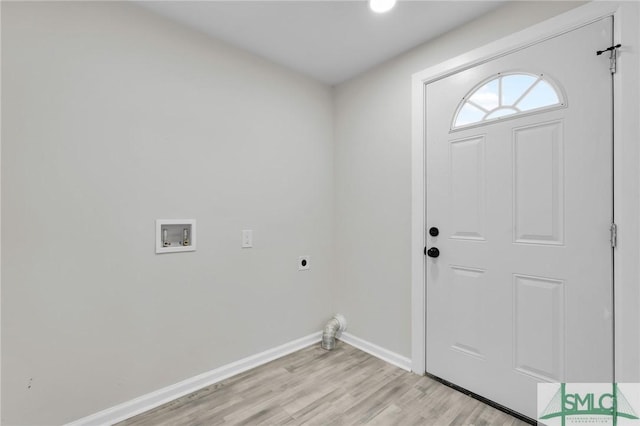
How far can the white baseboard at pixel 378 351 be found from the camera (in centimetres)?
212

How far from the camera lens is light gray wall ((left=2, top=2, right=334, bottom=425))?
138 centimetres

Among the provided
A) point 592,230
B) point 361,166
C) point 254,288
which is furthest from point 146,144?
point 592,230

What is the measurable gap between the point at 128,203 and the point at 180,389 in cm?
Result: 121

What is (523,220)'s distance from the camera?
1588 millimetres

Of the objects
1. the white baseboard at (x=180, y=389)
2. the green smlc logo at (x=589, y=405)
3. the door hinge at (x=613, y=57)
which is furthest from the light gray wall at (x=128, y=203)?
the door hinge at (x=613, y=57)

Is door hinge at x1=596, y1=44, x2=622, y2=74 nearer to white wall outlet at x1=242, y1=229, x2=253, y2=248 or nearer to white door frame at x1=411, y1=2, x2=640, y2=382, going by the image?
white door frame at x1=411, y1=2, x2=640, y2=382

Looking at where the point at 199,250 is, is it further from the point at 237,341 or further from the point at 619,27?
the point at 619,27

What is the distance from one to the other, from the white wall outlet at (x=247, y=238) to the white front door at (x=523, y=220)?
1309 millimetres

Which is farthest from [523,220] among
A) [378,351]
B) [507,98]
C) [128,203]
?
[128,203]

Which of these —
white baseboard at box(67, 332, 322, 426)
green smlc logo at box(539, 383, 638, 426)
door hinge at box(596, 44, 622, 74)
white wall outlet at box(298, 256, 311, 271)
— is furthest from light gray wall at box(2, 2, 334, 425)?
door hinge at box(596, 44, 622, 74)

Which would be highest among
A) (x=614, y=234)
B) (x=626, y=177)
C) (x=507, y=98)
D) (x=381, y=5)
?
(x=381, y=5)

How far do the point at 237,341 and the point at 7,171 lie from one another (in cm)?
Result: 161

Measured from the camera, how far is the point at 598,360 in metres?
1.37

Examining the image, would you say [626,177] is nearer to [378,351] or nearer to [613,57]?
[613,57]
